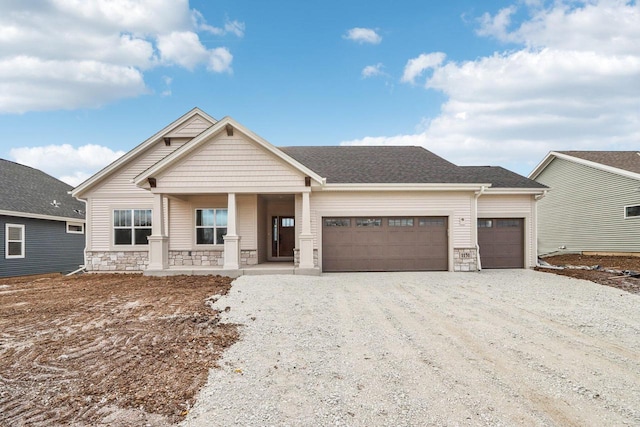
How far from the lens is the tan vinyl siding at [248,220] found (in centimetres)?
1354

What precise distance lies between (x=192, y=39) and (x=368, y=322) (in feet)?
46.6

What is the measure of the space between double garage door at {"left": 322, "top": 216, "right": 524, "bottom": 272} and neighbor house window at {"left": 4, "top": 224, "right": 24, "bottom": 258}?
13.4m

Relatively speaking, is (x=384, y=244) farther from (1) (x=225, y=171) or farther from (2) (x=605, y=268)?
(2) (x=605, y=268)

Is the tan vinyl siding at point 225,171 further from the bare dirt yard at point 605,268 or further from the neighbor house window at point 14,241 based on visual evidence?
Answer: the bare dirt yard at point 605,268

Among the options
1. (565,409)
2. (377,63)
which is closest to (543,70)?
(377,63)

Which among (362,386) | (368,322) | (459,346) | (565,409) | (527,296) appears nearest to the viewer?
(565,409)

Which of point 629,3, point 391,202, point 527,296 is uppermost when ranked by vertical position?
point 629,3

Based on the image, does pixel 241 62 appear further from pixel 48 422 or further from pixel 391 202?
pixel 48 422

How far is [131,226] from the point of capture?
1416cm

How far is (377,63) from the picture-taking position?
17078 mm

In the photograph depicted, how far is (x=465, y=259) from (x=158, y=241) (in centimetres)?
1115

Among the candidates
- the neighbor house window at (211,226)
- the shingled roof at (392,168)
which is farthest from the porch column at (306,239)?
the neighbor house window at (211,226)

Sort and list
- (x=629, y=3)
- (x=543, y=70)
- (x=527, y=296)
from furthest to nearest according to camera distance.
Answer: (x=543, y=70) < (x=629, y=3) < (x=527, y=296)

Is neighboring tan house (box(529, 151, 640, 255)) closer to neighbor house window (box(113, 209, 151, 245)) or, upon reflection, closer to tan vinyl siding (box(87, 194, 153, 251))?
tan vinyl siding (box(87, 194, 153, 251))
